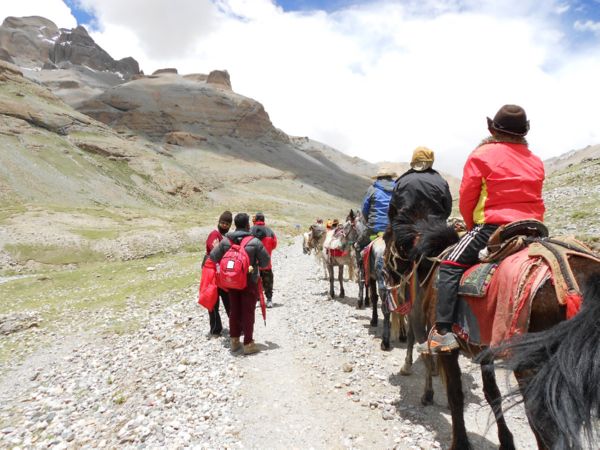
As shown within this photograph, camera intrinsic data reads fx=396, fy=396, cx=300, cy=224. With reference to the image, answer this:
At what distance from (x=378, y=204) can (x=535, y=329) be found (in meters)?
6.29

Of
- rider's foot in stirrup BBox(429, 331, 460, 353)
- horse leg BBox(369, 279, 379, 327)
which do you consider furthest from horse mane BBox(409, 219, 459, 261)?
horse leg BBox(369, 279, 379, 327)

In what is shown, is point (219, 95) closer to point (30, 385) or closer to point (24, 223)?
point (24, 223)

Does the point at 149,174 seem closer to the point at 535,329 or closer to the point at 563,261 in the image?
the point at 535,329

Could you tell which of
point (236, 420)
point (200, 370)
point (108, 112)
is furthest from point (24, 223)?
point (108, 112)

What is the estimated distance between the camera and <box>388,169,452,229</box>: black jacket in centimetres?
637

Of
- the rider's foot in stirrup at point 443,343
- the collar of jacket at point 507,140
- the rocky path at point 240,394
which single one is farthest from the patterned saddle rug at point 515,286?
the rocky path at point 240,394

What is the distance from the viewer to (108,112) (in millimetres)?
153625

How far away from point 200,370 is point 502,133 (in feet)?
24.4

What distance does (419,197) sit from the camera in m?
6.38

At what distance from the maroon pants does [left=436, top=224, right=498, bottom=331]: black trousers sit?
5564 millimetres

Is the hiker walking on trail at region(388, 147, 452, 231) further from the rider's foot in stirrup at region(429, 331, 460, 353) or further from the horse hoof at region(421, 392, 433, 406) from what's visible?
the horse hoof at region(421, 392, 433, 406)

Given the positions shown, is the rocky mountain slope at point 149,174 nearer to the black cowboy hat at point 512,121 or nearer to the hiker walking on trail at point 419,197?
the hiker walking on trail at point 419,197

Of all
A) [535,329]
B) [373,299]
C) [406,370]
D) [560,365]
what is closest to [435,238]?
[535,329]

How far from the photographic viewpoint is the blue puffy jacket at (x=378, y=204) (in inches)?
372
